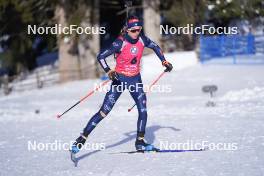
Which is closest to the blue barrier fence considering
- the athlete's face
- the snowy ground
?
the snowy ground

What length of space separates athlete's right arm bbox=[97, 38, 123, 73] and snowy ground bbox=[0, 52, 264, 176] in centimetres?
153

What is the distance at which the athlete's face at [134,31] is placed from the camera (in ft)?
27.1

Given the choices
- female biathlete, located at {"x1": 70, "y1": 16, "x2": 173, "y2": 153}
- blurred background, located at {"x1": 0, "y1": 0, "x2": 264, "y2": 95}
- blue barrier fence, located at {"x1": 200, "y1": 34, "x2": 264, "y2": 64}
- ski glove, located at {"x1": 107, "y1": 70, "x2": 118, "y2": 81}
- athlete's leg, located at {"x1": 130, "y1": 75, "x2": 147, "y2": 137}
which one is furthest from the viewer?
blurred background, located at {"x1": 0, "y1": 0, "x2": 264, "y2": 95}

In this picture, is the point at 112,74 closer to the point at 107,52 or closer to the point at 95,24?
the point at 107,52

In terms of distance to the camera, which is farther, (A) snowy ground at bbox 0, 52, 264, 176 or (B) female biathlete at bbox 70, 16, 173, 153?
(B) female biathlete at bbox 70, 16, 173, 153

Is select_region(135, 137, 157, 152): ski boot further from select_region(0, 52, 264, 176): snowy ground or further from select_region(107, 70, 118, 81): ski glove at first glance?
select_region(107, 70, 118, 81): ski glove

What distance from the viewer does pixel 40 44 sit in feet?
138

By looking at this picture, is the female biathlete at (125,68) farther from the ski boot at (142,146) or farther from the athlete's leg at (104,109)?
the ski boot at (142,146)

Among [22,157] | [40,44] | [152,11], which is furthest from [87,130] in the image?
[40,44]

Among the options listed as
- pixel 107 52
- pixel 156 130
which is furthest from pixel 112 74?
pixel 156 130

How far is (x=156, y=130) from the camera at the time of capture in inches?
439

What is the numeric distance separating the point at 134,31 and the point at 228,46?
791 inches

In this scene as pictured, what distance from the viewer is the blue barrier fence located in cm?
2727

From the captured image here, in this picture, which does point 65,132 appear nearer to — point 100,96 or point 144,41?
point 144,41
